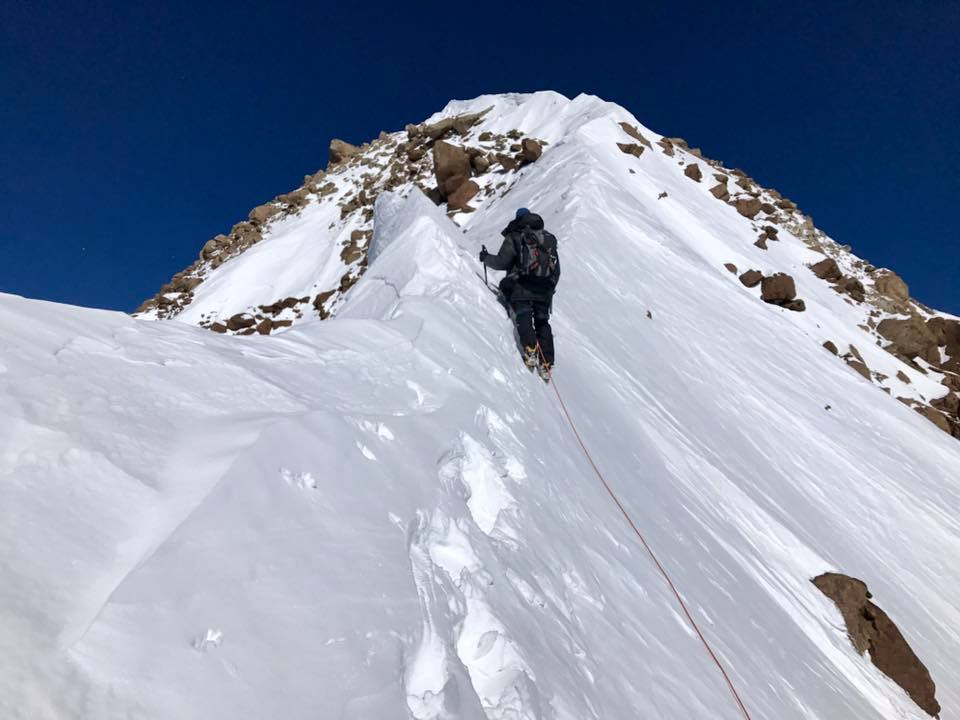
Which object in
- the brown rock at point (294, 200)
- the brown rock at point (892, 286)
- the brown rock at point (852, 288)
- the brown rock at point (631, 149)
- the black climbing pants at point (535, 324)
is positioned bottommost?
the brown rock at point (294, 200)

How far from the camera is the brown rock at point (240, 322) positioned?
59.8 feet

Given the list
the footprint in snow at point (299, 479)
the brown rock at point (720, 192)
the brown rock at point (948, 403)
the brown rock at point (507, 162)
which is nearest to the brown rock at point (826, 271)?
the brown rock at point (720, 192)

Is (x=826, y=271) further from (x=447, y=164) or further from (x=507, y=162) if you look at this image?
(x=447, y=164)

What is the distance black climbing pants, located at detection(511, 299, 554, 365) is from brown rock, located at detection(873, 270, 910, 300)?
19.2 meters

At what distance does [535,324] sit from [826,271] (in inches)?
689

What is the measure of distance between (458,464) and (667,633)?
1.80 metres

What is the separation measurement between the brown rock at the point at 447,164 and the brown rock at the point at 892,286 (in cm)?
1679

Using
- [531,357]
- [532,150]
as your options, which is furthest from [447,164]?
[531,357]

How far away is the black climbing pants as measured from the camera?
233 inches

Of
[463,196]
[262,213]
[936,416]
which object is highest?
[936,416]

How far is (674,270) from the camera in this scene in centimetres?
1178

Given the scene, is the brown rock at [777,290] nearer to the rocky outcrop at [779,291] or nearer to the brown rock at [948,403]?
the rocky outcrop at [779,291]

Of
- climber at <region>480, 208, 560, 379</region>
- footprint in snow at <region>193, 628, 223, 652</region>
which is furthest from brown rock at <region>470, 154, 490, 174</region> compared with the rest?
footprint in snow at <region>193, 628, 223, 652</region>

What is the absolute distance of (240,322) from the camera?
60.0ft
